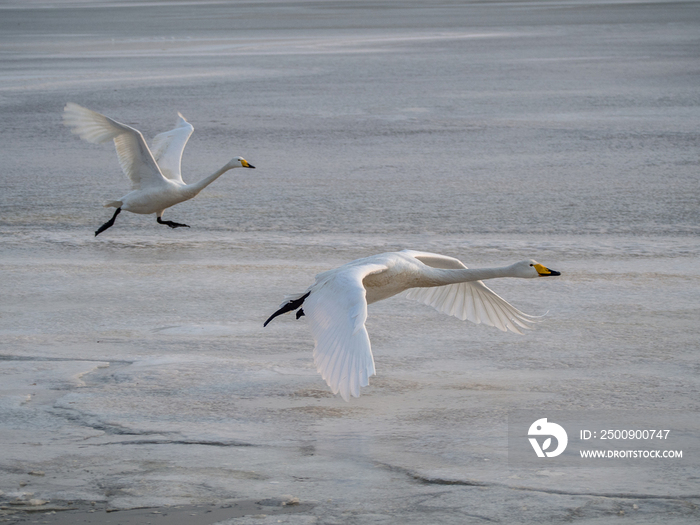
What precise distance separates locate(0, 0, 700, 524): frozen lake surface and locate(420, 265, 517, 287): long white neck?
43cm

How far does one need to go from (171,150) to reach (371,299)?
4.42 meters

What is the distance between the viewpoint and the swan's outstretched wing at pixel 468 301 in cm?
618

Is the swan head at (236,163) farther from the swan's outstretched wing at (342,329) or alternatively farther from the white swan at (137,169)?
the swan's outstretched wing at (342,329)

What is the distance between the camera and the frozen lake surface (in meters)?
4.24

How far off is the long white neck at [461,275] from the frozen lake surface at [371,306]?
1.40 feet

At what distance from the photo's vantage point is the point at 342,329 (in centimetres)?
476

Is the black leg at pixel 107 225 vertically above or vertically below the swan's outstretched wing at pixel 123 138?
below

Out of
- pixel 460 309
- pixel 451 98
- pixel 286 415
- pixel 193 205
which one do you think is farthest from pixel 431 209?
pixel 451 98

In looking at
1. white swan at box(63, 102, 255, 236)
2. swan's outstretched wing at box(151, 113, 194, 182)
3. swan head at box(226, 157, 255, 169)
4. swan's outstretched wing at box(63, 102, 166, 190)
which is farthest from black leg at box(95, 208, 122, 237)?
swan head at box(226, 157, 255, 169)

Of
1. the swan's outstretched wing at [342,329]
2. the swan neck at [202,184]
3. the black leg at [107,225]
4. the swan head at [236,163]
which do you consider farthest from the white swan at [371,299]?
the black leg at [107,225]

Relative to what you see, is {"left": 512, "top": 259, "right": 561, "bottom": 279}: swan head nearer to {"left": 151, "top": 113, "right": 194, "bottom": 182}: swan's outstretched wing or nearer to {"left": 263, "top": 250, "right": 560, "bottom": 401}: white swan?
{"left": 263, "top": 250, "right": 560, "bottom": 401}: white swan

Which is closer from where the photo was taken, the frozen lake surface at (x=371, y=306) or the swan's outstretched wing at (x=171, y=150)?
the frozen lake surface at (x=371, y=306)

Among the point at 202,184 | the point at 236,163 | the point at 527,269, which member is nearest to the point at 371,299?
the point at 527,269

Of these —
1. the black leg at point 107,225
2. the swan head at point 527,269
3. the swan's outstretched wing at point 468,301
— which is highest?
the swan head at point 527,269
